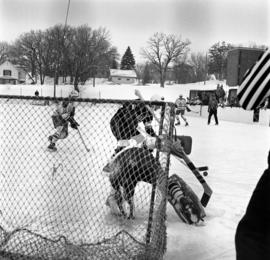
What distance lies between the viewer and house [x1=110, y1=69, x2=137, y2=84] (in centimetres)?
6594

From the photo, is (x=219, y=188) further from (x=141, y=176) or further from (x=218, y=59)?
(x=218, y=59)

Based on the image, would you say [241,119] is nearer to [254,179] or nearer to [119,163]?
[254,179]

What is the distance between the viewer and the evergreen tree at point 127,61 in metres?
74.6

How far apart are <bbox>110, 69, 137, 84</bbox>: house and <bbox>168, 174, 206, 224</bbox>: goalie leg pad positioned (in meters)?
62.0

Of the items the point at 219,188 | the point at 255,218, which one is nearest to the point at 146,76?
the point at 219,188

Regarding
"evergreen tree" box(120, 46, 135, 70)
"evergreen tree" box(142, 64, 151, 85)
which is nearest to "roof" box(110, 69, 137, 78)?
"evergreen tree" box(120, 46, 135, 70)

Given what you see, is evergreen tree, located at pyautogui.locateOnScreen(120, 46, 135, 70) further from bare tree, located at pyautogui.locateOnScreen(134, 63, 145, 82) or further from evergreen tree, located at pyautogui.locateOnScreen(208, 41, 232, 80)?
evergreen tree, located at pyautogui.locateOnScreen(208, 41, 232, 80)

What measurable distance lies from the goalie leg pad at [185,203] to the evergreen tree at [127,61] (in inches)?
2817

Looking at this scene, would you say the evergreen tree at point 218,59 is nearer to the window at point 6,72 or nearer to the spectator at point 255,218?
the window at point 6,72

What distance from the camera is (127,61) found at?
7494 cm

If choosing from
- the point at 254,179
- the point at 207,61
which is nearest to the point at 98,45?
the point at 254,179

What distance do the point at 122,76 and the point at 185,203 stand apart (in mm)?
63953

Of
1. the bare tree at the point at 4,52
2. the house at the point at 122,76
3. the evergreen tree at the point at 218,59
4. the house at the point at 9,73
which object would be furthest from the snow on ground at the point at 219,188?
the house at the point at 9,73

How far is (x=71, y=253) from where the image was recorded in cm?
305
